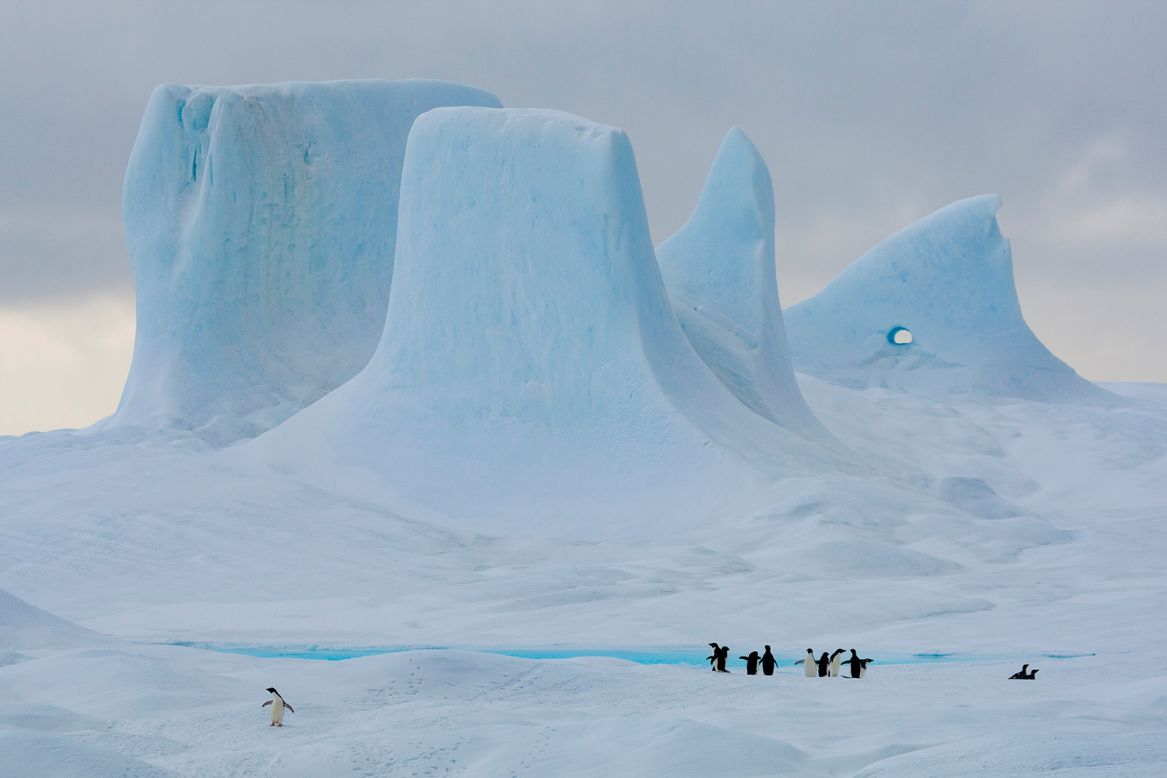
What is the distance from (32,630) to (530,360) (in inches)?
483

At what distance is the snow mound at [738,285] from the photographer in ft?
91.5

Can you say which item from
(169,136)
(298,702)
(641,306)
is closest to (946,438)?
(641,306)

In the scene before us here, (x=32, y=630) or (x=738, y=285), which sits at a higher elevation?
(x=738, y=285)

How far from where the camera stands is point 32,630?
12.9 metres

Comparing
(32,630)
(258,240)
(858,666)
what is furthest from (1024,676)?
(258,240)

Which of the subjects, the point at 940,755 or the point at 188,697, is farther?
the point at 188,697

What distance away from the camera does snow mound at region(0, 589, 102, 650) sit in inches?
493

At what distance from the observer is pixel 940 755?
6.95 meters

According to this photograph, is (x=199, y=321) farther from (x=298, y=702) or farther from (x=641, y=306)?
(x=298, y=702)

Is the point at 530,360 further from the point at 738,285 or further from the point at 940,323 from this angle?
the point at 940,323

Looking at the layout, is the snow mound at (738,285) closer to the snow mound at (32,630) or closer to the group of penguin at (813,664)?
the group of penguin at (813,664)

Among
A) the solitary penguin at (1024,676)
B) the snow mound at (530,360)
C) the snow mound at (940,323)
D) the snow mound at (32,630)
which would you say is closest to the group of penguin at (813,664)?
the solitary penguin at (1024,676)

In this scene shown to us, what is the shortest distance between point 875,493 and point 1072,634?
25.3 feet

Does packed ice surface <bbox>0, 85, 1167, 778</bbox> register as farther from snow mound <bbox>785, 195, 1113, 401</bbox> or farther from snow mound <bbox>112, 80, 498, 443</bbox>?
snow mound <bbox>785, 195, 1113, 401</bbox>
